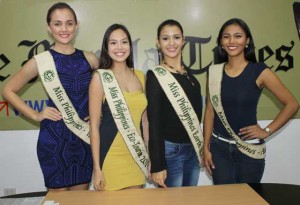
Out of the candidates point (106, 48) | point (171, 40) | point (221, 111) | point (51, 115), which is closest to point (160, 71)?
point (171, 40)

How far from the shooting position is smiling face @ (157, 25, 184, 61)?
171 cm

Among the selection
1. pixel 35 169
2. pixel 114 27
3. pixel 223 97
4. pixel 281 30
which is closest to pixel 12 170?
pixel 35 169

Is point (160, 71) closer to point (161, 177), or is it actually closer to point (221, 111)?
point (221, 111)

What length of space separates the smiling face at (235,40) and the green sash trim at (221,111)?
4.7 inches

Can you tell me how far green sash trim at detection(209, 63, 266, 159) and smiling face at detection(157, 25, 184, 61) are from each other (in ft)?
0.95

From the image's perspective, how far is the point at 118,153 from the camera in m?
1.64

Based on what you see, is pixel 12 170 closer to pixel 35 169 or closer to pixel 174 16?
pixel 35 169

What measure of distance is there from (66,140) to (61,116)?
13 cm

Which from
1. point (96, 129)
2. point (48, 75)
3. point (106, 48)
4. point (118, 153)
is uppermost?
point (106, 48)

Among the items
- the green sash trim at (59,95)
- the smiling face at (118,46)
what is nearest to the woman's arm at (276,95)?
the smiling face at (118,46)

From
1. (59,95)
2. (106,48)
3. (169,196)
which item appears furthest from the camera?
(59,95)

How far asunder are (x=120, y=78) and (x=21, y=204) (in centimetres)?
75

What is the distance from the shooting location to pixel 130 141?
166 centimetres

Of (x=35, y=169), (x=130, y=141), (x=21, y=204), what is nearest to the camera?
(x=21, y=204)
